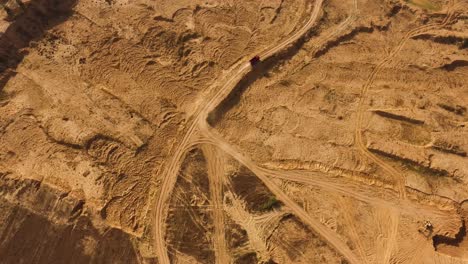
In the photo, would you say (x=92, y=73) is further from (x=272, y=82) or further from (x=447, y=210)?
(x=447, y=210)

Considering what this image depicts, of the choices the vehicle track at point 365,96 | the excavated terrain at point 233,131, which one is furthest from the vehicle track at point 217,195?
the vehicle track at point 365,96

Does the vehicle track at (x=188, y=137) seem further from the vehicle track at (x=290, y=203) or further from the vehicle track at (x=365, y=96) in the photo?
the vehicle track at (x=365, y=96)

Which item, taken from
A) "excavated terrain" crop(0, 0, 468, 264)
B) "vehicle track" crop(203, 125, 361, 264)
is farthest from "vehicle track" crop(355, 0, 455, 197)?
"vehicle track" crop(203, 125, 361, 264)

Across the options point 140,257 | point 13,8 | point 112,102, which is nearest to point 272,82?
point 112,102

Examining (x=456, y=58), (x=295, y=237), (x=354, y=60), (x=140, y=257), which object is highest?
(x=456, y=58)

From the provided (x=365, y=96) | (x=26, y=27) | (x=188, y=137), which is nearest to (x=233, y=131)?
(x=188, y=137)

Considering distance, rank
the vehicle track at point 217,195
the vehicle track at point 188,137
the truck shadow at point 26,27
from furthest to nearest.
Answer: the truck shadow at point 26,27, the vehicle track at point 188,137, the vehicle track at point 217,195

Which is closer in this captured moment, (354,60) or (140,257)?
(140,257)

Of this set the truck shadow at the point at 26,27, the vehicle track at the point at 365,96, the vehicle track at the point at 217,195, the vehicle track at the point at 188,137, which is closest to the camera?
the vehicle track at the point at 217,195
